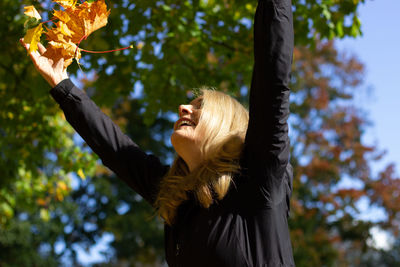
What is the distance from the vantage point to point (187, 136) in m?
1.96

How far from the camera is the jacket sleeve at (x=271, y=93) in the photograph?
162 centimetres

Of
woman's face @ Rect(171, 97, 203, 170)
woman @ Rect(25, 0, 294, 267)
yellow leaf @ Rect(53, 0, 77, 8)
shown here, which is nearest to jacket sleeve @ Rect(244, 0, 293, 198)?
woman @ Rect(25, 0, 294, 267)

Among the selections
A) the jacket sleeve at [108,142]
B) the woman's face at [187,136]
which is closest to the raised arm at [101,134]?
the jacket sleeve at [108,142]

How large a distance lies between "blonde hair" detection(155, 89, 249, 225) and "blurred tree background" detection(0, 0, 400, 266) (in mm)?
450

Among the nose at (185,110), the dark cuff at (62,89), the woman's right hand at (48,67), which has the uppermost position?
the woman's right hand at (48,67)

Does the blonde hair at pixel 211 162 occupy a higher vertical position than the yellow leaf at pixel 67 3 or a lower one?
lower

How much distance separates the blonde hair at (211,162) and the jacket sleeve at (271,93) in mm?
164

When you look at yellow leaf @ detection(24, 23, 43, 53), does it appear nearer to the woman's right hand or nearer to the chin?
the woman's right hand

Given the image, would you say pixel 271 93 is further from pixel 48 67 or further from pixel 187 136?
pixel 48 67

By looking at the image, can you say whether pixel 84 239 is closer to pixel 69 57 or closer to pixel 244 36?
pixel 244 36

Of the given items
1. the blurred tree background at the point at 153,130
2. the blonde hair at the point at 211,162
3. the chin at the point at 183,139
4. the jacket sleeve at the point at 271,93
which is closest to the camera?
the jacket sleeve at the point at 271,93

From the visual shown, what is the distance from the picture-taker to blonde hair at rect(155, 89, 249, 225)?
1.80 meters

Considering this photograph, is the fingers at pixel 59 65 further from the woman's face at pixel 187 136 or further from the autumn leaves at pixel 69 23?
the woman's face at pixel 187 136

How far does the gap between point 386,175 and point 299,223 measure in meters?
3.43
